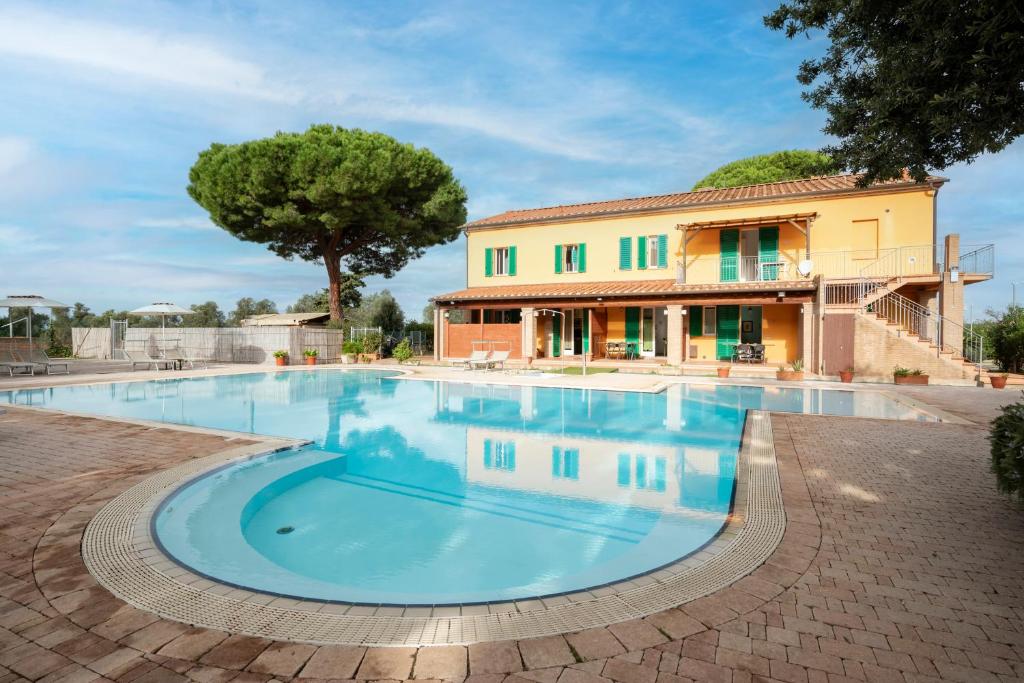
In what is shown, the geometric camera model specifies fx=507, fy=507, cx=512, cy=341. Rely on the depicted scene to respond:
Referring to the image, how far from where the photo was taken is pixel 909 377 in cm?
1424

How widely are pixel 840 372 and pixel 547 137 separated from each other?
46.3 ft

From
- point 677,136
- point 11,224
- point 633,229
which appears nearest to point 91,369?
point 11,224

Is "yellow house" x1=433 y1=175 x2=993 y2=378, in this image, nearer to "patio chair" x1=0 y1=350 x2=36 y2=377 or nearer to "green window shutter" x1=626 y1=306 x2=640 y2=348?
"green window shutter" x1=626 y1=306 x2=640 y2=348

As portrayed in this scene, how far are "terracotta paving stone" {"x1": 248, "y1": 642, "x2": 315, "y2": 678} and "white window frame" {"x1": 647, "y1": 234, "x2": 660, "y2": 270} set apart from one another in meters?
19.8

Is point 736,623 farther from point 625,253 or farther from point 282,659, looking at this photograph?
point 625,253

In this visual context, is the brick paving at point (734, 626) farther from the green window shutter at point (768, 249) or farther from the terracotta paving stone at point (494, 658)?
the green window shutter at point (768, 249)

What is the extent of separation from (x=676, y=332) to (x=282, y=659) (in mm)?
17392

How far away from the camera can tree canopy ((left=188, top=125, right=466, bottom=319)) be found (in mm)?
22656

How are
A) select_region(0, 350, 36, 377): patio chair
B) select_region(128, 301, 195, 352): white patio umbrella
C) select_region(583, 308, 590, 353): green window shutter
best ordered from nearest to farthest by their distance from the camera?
1. select_region(0, 350, 36, 377): patio chair
2. select_region(583, 308, 590, 353): green window shutter
3. select_region(128, 301, 195, 352): white patio umbrella

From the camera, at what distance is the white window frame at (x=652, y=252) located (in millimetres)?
20406

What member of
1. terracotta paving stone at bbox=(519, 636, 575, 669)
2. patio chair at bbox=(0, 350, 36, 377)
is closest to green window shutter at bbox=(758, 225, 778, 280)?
terracotta paving stone at bbox=(519, 636, 575, 669)

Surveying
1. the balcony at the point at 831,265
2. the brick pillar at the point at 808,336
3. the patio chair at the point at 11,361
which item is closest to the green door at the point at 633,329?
the balcony at the point at 831,265

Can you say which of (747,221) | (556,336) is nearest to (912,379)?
(747,221)

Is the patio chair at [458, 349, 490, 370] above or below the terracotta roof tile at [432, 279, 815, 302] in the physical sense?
below
